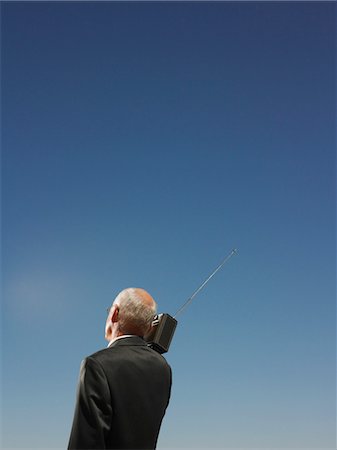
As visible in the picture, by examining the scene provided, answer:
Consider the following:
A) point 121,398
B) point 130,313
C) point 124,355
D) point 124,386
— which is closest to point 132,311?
point 130,313

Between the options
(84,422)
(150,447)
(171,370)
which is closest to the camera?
→ (84,422)

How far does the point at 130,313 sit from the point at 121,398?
86cm

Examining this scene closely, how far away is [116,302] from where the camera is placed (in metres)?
6.98

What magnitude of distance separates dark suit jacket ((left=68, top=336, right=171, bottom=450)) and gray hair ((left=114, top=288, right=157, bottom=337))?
0.38ft

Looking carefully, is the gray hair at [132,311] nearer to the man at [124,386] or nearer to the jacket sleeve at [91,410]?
the man at [124,386]

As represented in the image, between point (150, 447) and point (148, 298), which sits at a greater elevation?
point (148, 298)

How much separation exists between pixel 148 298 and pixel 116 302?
331mm

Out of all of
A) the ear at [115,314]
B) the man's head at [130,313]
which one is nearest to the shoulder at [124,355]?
the man's head at [130,313]

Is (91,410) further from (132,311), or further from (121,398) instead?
(132,311)

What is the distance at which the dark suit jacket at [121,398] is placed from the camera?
6.27 m

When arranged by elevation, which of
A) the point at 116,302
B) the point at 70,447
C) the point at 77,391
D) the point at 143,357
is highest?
the point at 116,302

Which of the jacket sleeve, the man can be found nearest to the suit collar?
the man

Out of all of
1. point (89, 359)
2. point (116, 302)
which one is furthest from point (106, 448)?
point (116, 302)

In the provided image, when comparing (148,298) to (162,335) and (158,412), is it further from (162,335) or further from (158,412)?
(158,412)
